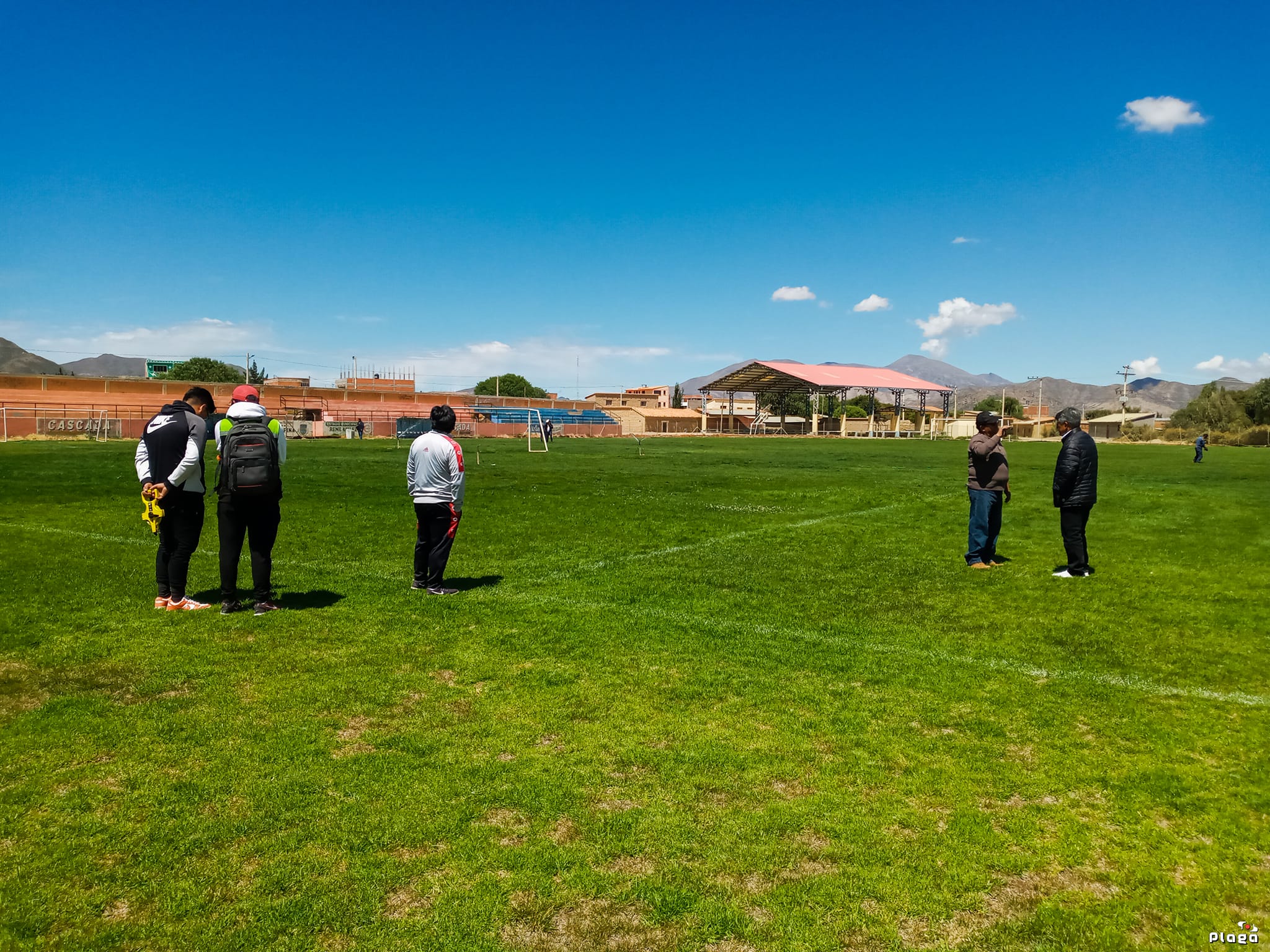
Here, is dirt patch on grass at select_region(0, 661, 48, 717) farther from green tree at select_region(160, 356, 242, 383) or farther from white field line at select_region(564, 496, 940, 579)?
green tree at select_region(160, 356, 242, 383)

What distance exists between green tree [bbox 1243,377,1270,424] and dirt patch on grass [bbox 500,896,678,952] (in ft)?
331

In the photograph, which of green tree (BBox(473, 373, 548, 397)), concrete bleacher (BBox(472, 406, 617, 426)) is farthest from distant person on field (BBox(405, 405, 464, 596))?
green tree (BBox(473, 373, 548, 397))

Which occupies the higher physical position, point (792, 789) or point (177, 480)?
point (177, 480)

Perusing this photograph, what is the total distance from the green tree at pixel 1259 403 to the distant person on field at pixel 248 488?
99837mm

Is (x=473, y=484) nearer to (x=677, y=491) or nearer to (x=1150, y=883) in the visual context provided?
(x=677, y=491)

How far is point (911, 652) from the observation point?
6176 millimetres

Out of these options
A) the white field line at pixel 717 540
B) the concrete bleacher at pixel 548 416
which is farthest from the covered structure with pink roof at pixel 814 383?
the white field line at pixel 717 540

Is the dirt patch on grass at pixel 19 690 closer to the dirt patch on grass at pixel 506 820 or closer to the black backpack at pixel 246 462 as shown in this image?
the black backpack at pixel 246 462

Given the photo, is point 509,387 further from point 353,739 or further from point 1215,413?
point 353,739

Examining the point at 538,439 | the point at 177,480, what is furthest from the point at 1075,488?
the point at 538,439

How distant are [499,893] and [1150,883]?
2.53 m

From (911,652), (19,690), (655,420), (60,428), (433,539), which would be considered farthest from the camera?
(655,420)

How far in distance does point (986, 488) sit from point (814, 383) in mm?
75964

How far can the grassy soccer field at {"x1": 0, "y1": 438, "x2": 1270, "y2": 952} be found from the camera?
9.62 ft
